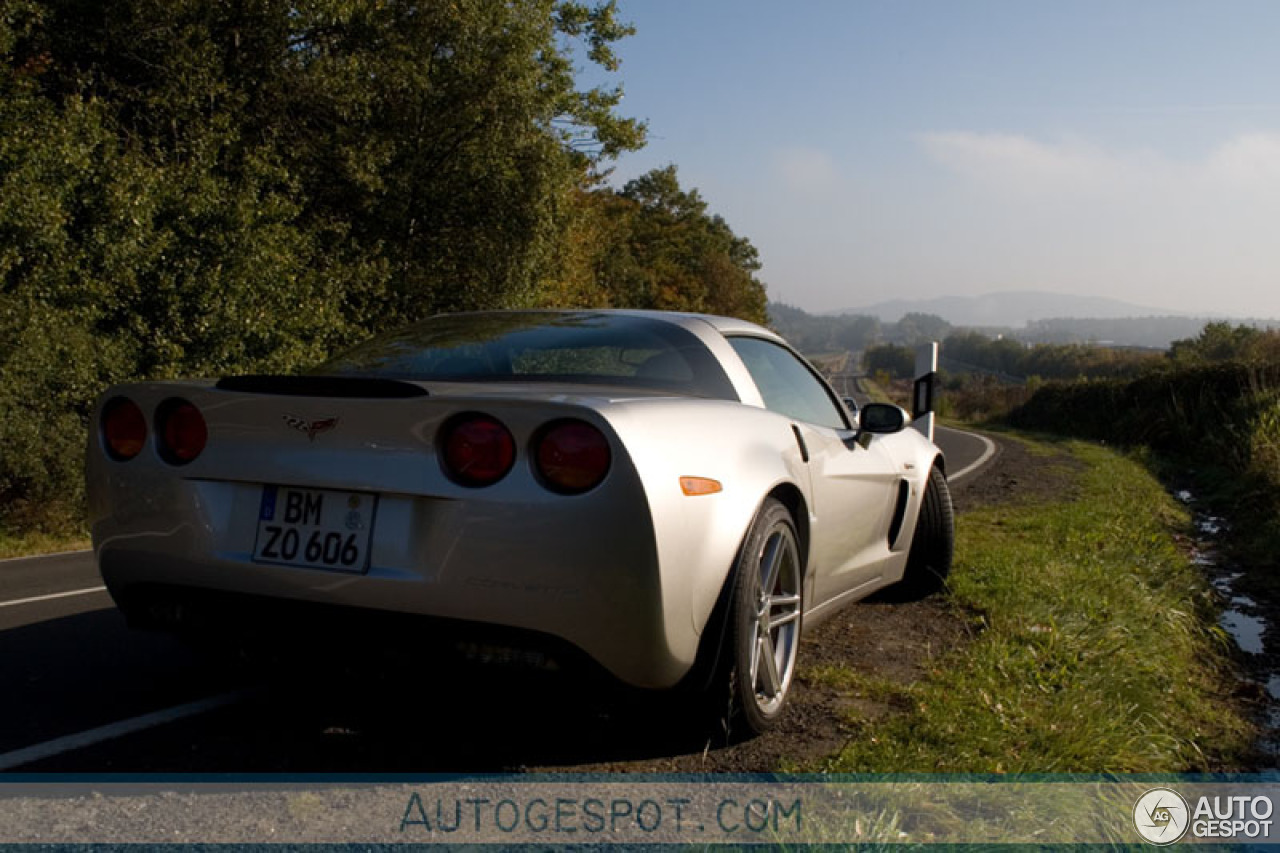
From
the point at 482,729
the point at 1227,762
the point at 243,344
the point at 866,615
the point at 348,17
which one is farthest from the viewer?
the point at 348,17

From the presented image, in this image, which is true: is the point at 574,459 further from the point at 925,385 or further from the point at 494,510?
the point at 925,385

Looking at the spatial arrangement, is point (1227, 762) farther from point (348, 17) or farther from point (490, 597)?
point (348, 17)

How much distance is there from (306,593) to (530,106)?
16.3 metres

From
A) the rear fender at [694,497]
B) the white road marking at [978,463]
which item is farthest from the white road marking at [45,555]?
the white road marking at [978,463]

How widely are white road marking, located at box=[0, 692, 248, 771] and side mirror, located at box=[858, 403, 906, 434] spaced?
9.04 feet

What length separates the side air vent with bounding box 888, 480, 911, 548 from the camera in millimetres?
5027

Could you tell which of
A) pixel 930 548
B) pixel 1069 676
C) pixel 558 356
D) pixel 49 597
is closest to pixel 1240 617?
pixel 930 548

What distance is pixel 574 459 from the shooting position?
2.81m

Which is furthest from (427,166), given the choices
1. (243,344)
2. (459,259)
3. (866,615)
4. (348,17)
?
(866,615)

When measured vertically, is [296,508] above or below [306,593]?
above

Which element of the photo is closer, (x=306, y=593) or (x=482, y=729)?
(x=306, y=593)

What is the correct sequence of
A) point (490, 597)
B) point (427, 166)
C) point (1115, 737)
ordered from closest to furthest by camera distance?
point (490, 597), point (1115, 737), point (427, 166)

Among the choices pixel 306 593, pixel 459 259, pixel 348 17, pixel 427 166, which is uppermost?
pixel 348 17

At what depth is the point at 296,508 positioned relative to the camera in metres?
3.00
